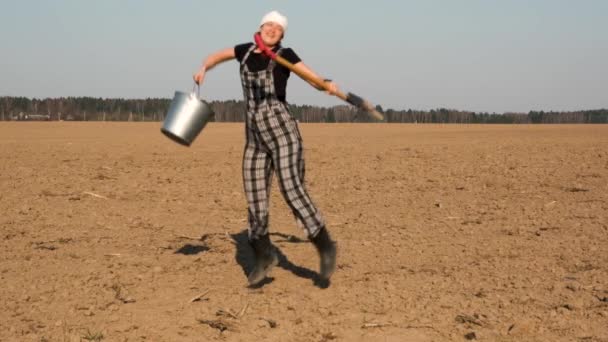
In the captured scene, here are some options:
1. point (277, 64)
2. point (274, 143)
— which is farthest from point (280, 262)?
point (277, 64)

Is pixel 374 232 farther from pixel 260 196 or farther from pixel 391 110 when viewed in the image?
pixel 391 110

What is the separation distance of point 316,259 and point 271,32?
2096 mm

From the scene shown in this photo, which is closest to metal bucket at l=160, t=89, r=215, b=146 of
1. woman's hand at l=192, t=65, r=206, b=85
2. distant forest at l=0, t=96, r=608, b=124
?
woman's hand at l=192, t=65, r=206, b=85

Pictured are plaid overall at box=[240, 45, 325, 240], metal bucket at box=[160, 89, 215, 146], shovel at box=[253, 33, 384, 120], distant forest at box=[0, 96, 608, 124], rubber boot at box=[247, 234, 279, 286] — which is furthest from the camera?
distant forest at box=[0, 96, 608, 124]

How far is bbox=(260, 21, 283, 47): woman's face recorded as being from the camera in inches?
196

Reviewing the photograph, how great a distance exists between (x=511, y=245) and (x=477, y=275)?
3.85 ft

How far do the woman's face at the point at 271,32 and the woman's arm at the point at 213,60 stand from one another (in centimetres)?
28

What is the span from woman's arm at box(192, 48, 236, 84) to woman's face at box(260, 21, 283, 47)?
0.91ft

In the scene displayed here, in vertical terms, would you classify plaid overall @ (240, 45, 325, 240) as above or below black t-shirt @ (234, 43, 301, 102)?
below

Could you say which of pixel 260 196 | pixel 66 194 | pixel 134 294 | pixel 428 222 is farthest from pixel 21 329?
pixel 66 194

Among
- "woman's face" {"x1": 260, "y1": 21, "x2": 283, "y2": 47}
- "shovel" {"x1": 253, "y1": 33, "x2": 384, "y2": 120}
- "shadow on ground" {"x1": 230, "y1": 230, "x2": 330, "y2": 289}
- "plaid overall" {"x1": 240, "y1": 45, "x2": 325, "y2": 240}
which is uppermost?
"woman's face" {"x1": 260, "y1": 21, "x2": 283, "y2": 47}

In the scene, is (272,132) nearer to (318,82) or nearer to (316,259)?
(318,82)

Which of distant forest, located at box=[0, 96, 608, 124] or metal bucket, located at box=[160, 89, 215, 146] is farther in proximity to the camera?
distant forest, located at box=[0, 96, 608, 124]

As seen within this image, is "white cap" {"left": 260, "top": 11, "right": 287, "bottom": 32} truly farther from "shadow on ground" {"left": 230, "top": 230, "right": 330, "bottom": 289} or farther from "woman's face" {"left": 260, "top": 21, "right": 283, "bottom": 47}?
"shadow on ground" {"left": 230, "top": 230, "right": 330, "bottom": 289}
